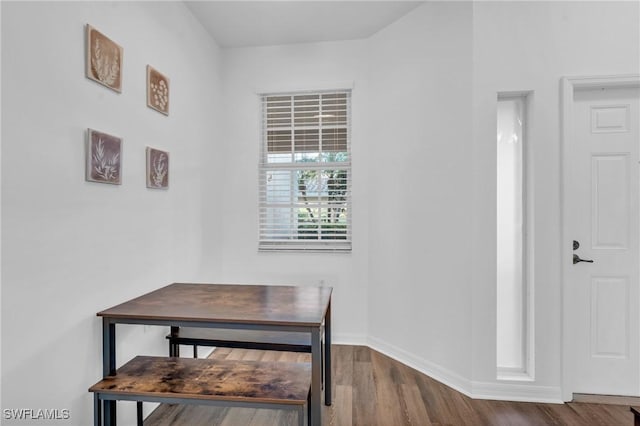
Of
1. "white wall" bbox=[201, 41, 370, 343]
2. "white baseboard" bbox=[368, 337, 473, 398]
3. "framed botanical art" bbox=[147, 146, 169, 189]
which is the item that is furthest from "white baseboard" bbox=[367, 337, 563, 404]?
"framed botanical art" bbox=[147, 146, 169, 189]

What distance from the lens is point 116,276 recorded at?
1.73m

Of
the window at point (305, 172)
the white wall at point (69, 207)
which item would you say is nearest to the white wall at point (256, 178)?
the white wall at point (69, 207)

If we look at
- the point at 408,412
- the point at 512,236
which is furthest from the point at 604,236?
the point at 408,412

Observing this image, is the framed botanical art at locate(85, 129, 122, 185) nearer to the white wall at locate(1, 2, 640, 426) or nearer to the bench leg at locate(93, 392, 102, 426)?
the white wall at locate(1, 2, 640, 426)

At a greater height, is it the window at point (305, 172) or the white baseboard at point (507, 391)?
the window at point (305, 172)

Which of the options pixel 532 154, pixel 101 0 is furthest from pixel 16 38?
pixel 532 154

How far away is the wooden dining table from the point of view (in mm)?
1461

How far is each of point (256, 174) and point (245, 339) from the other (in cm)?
184

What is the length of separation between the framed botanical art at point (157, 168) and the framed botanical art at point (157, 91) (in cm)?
30

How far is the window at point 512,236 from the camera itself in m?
2.28

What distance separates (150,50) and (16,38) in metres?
0.95

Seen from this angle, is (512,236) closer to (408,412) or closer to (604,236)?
(604,236)

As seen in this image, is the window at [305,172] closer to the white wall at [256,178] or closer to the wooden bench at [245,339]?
the white wall at [256,178]

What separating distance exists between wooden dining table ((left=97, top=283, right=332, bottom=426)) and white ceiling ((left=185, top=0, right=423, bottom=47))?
230 centimetres
